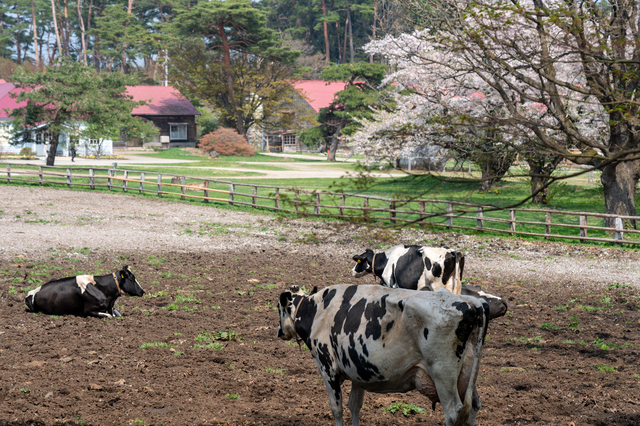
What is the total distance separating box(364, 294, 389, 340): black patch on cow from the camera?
506 centimetres

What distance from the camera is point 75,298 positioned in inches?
379

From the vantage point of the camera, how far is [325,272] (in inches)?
528

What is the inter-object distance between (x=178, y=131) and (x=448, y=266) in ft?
204

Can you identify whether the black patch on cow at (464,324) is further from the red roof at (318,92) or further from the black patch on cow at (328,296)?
the red roof at (318,92)

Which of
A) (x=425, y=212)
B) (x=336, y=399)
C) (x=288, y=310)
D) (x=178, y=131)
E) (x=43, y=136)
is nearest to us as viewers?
(x=336, y=399)

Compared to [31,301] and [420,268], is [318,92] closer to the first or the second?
[420,268]

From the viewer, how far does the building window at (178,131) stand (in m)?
67.2

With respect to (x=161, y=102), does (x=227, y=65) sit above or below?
above

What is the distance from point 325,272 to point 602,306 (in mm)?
6009

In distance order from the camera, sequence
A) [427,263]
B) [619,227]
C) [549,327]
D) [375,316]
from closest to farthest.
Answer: [375,316] → [549,327] → [427,263] → [619,227]

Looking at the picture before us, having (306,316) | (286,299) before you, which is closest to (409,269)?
(286,299)

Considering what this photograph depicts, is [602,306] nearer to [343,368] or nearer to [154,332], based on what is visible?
[343,368]

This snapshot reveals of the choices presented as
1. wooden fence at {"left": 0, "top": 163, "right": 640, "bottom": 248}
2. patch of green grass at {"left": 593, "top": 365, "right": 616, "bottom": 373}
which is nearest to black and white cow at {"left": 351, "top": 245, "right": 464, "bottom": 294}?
wooden fence at {"left": 0, "top": 163, "right": 640, "bottom": 248}

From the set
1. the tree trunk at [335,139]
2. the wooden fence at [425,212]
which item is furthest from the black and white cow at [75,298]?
the tree trunk at [335,139]
